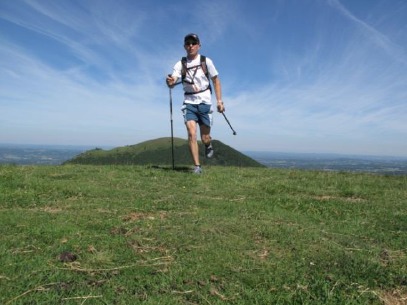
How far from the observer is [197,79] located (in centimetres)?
1277

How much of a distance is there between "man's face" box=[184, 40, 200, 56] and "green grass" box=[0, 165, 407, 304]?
449 centimetres

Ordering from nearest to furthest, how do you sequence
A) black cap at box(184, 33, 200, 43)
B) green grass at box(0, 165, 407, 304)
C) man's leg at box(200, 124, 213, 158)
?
green grass at box(0, 165, 407, 304) < black cap at box(184, 33, 200, 43) < man's leg at box(200, 124, 213, 158)

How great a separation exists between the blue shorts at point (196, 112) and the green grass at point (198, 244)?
3.20m

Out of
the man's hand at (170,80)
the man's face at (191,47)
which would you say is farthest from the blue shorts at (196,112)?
the man's face at (191,47)

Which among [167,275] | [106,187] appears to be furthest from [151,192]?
[167,275]

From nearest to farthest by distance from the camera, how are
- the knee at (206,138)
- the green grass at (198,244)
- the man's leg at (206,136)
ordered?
1. the green grass at (198,244)
2. the man's leg at (206,136)
3. the knee at (206,138)

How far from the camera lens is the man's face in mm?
12415

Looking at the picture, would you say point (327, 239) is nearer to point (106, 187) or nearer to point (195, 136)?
point (106, 187)

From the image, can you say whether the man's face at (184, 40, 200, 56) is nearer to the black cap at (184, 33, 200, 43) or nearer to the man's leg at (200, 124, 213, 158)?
the black cap at (184, 33, 200, 43)

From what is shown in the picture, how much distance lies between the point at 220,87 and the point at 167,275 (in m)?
9.04

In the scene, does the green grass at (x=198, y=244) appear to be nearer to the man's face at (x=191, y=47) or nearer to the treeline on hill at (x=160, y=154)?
the man's face at (x=191, y=47)

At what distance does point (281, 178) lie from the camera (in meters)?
12.5

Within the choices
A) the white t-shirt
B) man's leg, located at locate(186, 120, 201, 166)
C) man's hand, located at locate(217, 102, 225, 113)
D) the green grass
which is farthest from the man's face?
→ the green grass

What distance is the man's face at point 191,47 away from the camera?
12415 mm
